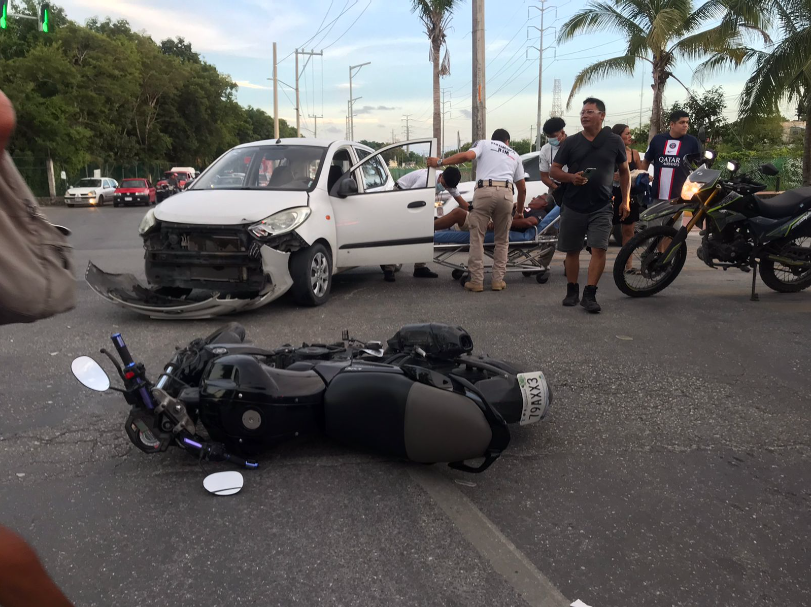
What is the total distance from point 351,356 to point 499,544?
138 centimetres

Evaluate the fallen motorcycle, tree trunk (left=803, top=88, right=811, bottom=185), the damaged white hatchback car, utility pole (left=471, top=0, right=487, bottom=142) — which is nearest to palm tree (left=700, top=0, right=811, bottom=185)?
tree trunk (left=803, top=88, right=811, bottom=185)

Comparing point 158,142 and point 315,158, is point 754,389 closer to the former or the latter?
point 315,158

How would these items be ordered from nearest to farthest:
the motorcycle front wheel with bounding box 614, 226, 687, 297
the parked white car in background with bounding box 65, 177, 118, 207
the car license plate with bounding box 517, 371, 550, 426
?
the car license plate with bounding box 517, 371, 550, 426
the motorcycle front wheel with bounding box 614, 226, 687, 297
the parked white car in background with bounding box 65, 177, 118, 207

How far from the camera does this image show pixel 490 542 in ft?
8.72

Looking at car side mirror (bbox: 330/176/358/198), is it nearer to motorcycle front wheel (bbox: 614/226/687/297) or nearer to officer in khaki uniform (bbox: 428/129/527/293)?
officer in khaki uniform (bbox: 428/129/527/293)

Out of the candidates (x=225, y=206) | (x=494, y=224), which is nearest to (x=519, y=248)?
(x=494, y=224)

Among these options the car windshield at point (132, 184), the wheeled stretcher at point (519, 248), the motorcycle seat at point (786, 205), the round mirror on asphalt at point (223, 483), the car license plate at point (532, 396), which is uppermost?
the car windshield at point (132, 184)

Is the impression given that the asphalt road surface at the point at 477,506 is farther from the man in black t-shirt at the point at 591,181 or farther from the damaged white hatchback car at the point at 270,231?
the man in black t-shirt at the point at 591,181

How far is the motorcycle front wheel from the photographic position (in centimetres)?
690

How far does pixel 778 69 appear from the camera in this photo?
58.0ft

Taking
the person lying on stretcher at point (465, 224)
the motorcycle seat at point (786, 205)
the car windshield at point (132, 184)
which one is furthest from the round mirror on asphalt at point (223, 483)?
the car windshield at point (132, 184)

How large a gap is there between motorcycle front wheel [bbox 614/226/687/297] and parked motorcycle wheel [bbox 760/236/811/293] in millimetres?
979

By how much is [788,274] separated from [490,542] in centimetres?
610

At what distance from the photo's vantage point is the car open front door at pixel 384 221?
724 cm
